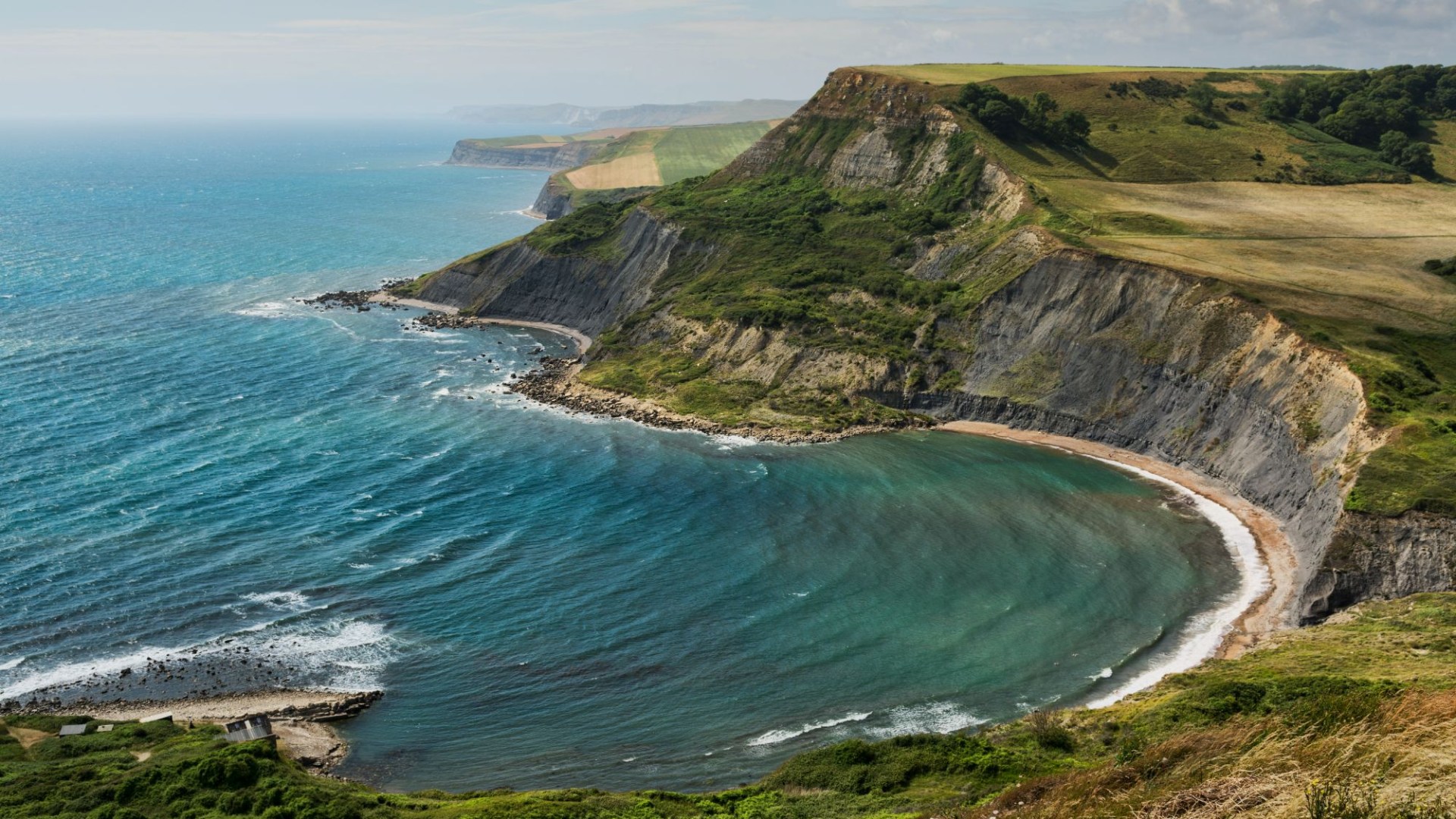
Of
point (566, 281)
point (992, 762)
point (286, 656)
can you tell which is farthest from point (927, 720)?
point (566, 281)

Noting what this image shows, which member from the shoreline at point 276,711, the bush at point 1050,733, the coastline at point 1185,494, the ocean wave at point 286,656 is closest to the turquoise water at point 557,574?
the ocean wave at point 286,656

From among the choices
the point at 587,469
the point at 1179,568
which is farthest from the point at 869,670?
the point at 587,469

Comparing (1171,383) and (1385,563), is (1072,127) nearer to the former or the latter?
(1171,383)

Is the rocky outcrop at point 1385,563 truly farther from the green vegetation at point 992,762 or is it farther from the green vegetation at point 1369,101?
the green vegetation at point 1369,101

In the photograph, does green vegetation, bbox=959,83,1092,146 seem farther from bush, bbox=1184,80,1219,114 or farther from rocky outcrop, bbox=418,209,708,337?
rocky outcrop, bbox=418,209,708,337

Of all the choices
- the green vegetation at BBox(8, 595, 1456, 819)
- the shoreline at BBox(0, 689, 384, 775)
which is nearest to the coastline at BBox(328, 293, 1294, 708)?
the green vegetation at BBox(8, 595, 1456, 819)

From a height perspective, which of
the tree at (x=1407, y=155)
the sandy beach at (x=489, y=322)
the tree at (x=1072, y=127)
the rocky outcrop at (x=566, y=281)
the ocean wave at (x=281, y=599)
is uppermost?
the tree at (x=1072, y=127)

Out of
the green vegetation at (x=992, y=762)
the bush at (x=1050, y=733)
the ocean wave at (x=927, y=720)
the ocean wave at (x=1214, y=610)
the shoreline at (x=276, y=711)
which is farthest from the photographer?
the ocean wave at (x=1214, y=610)
